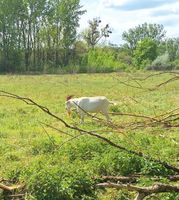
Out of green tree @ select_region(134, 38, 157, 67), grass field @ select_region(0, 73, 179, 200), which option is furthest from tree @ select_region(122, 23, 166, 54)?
grass field @ select_region(0, 73, 179, 200)

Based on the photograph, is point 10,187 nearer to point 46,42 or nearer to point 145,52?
point 46,42

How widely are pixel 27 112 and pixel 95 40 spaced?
53433 mm

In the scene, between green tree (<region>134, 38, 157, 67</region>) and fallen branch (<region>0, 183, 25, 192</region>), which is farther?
green tree (<region>134, 38, 157, 67</region>)

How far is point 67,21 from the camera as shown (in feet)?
199

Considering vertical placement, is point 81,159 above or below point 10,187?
below

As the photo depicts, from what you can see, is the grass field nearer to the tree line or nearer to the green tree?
the tree line

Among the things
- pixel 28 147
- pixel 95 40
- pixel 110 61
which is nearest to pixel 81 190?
pixel 28 147

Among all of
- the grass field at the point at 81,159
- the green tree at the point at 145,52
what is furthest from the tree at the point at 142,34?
the grass field at the point at 81,159

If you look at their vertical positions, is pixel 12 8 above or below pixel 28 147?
above

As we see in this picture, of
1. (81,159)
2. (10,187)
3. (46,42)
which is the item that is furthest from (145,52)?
(10,187)

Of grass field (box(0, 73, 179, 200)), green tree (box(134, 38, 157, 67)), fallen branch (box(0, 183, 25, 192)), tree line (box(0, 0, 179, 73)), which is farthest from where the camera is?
green tree (box(134, 38, 157, 67))

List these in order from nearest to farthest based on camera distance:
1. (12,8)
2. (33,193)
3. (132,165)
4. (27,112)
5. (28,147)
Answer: (33,193), (132,165), (28,147), (27,112), (12,8)

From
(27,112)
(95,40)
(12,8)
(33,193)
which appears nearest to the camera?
(33,193)

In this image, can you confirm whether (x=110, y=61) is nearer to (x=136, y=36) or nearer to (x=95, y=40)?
(x=95, y=40)
